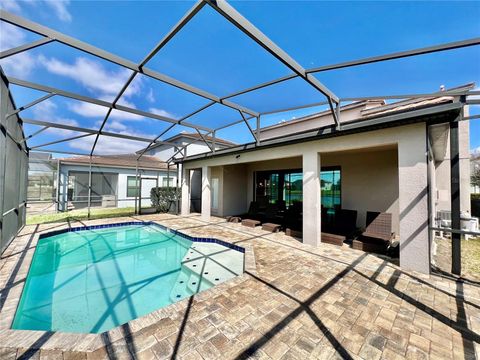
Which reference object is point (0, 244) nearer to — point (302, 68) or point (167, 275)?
point (167, 275)

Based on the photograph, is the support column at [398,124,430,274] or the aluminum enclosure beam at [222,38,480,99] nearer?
the aluminum enclosure beam at [222,38,480,99]

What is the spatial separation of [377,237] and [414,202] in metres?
1.98

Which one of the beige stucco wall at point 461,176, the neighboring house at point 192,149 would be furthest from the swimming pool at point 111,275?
the beige stucco wall at point 461,176

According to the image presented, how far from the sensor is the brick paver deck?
2391mm

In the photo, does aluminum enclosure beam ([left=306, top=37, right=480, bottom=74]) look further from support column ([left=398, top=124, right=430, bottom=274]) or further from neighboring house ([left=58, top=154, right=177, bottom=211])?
neighboring house ([left=58, top=154, right=177, bottom=211])

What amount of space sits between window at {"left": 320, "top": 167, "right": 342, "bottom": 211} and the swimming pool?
5143 millimetres

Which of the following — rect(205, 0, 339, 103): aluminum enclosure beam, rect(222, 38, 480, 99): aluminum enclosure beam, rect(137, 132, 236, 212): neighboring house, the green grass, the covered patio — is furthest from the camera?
rect(137, 132, 236, 212): neighboring house

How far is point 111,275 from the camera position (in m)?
5.70

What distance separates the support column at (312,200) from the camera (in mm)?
6445

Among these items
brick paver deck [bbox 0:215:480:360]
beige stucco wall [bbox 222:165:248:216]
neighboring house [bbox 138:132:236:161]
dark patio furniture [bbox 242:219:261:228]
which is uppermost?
neighboring house [bbox 138:132:236:161]

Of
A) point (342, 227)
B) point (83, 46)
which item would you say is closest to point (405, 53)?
point (342, 227)

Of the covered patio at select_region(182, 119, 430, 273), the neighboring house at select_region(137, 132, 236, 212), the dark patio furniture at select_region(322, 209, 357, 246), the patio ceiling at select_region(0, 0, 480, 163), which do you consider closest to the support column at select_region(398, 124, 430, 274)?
the covered patio at select_region(182, 119, 430, 273)

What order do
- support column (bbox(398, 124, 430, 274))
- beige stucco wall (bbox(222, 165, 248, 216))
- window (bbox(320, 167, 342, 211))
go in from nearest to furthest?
support column (bbox(398, 124, 430, 274)) → window (bbox(320, 167, 342, 211)) → beige stucco wall (bbox(222, 165, 248, 216))

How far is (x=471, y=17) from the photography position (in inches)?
171
